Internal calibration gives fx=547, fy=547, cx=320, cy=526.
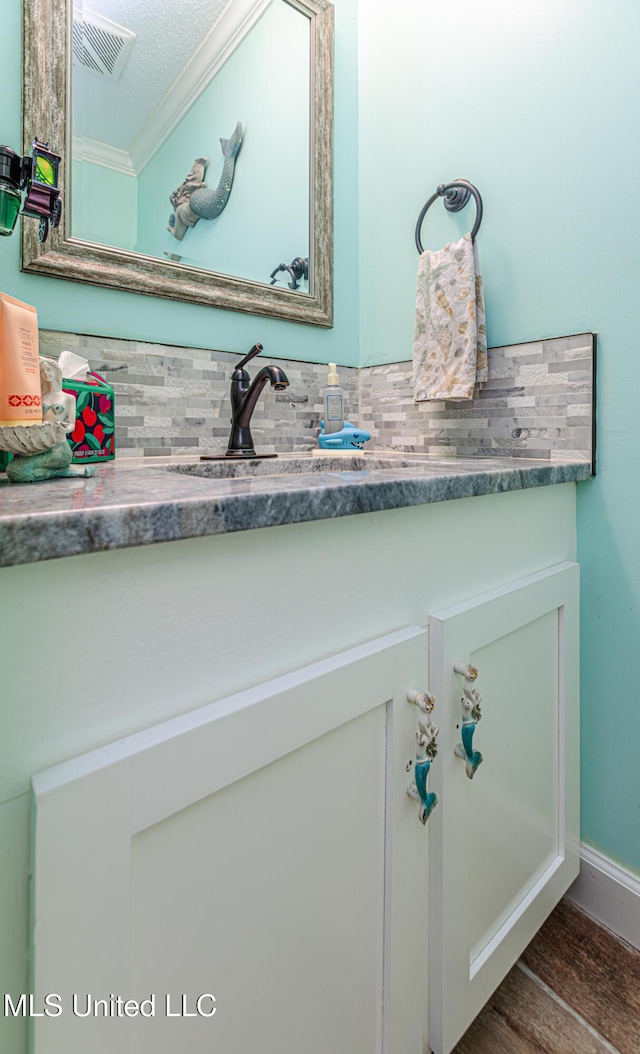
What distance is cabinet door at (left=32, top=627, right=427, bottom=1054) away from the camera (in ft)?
1.28

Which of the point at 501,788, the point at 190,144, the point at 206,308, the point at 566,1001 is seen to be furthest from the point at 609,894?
the point at 190,144

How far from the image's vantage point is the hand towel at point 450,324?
1142 mm

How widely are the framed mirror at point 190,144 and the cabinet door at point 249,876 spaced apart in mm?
898

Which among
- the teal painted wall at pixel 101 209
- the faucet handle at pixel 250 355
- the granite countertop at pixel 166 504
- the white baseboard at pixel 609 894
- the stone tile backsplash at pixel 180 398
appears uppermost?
the teal painted wall at pixel 101 209

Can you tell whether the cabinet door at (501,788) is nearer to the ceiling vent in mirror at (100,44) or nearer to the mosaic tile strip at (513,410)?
the mosaic tile strip at (513,410)

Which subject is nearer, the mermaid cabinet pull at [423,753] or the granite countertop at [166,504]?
the granite countertop at [166,504]

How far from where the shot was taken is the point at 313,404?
4.63ft

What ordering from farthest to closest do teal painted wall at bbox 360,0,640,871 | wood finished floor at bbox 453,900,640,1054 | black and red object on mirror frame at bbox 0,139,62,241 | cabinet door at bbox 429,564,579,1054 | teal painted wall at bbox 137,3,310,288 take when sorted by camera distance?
teal painted wall at bbox 137,3,310,288 → teal painted wall at bbox 360,0,640,871 → wood finished floor at bbox 453,900,640,1054 → cabinet door at bbox 429,564,579,1054 → black and red object on mirror frame at bbox 0,139,62,241

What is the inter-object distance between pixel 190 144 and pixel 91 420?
2.26 feet

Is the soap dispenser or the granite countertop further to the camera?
the soap dispenser

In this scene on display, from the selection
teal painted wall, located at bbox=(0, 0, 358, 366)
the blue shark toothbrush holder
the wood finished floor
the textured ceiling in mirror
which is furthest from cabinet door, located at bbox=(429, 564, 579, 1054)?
the textured ceiling in mirror

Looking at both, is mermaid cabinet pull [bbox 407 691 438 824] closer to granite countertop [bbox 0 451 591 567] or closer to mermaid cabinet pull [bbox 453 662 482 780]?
mermaid cabinet pull [bbox 453 662 482 780]

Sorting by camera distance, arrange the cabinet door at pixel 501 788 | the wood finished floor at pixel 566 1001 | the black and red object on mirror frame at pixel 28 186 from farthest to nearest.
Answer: the wood finished floor at pixel 566 1001, the cabinet door at pixel 501 788, the black and red object on mirror frame at pixel 28 186

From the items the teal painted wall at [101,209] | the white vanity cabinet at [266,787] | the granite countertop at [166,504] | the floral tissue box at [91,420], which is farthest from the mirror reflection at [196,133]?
the white vanity cabinet at [266,787]
